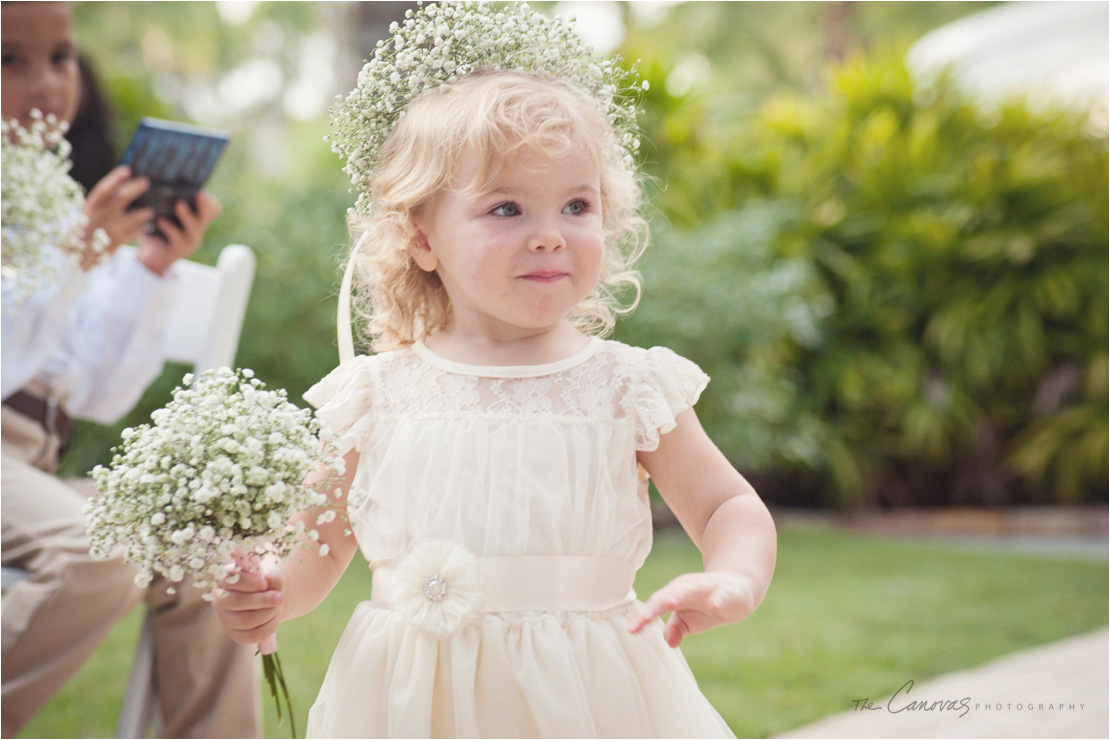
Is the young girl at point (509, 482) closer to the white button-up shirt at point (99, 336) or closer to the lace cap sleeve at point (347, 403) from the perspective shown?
the lace cap sleeve at point (347, 403)

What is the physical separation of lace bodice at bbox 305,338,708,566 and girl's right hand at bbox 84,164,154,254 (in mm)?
1152

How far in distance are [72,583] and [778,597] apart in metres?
3.73

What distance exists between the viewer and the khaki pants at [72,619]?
7.58 ft

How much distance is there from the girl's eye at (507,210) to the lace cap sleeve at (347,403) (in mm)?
418

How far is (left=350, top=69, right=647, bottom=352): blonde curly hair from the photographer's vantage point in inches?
68.2

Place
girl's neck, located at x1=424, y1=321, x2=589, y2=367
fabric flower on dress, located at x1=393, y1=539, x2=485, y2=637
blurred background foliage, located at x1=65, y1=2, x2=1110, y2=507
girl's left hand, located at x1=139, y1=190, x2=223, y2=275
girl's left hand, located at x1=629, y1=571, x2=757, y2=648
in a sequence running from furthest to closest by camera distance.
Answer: blurred background foliage, located at x1=65, y1=2, x2=1110, y2=507 < girl's left hand, located at x1=139, y1=190, x2=223, y2=275 < girl's neck, located at x1=424, y1=321, x2=589, y2=367 < fabric flower on dress, located at x1=393, y1=539, x2=485, y2=637 < girl's left hand, located at x1=629, y1=571, x2=757, y2=648

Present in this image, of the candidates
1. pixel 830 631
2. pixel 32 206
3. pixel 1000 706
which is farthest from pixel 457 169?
pixel 830 631

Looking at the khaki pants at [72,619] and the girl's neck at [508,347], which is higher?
the girl's neck at [508,347]

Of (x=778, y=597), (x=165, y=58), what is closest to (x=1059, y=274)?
(x=778, y=597)

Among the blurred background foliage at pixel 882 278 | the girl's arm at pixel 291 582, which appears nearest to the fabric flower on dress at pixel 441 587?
the girl's arm at pixel 291 582

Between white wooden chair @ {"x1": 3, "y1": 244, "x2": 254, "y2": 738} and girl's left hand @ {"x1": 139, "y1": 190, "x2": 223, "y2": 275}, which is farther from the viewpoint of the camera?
girl's left hand @ {"x1": 139, "y1": 190, "x2": 223, "y2": 275}

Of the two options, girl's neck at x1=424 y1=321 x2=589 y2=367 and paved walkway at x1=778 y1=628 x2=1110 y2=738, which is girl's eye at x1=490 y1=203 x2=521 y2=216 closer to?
girl's neck at x1=424 y1=321 x2=589 y2=367

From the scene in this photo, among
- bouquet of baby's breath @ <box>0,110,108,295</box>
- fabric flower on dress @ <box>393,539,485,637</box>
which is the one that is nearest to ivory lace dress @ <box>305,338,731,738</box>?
fabric flower on dress @ <box>393,539,485,637</box>

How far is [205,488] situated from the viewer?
153 cm
